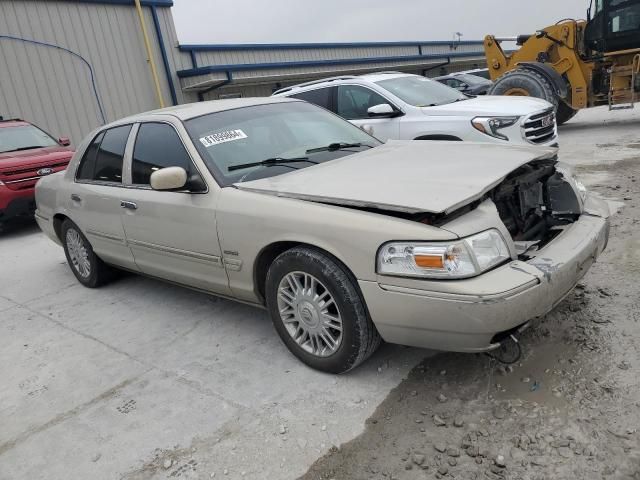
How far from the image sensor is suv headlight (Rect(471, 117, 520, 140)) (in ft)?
21.8

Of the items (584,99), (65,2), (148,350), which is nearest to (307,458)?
(148,350)

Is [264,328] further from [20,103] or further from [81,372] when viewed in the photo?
[20,103]

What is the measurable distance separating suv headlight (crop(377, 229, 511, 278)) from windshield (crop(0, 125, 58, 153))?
8.18m

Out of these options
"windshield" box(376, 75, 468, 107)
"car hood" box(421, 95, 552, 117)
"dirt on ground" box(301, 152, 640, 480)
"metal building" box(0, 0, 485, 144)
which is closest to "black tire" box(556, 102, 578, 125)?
"car hood" box(421, 95, 552, 117)

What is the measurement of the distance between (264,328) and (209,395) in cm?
84

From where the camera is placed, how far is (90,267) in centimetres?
496

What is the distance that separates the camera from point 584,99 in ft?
37.3

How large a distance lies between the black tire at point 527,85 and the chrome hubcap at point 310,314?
31.8 feet

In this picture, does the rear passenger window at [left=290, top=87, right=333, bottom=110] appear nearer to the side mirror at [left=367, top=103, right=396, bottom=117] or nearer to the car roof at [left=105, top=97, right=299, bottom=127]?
the side mirror at [left=367, top=103, right=396, bottom=117]

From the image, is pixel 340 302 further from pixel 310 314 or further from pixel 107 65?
pixel 107 65

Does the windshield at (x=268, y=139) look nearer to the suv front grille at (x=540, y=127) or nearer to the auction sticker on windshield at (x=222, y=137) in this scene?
the auction sticker on windshield at (x=222, y=137)

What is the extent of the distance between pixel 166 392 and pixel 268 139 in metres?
1.83

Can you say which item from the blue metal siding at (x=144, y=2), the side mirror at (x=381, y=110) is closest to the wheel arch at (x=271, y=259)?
the side mirror at (x=381, y=110)

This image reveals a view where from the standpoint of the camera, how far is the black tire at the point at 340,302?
2.76m
